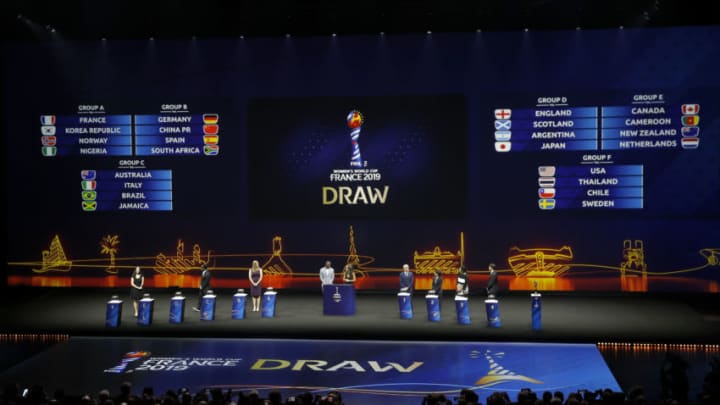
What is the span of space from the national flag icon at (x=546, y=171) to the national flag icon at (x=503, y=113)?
51.3 inches

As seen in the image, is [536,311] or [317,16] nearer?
[536,311]

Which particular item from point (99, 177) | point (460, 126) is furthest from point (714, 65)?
point (99, 177)

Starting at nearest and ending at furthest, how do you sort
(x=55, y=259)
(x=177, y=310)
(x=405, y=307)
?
(x=177, y=310) < (x=405, y=307) < (x=55, y=259)

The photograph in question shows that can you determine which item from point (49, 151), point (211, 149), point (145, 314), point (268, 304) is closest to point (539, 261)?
point (268, 304)

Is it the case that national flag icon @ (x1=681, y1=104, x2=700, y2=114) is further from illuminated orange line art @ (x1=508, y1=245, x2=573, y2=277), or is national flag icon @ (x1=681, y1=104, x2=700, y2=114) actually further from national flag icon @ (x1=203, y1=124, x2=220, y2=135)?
national flag icon @ (x1=203, y1=124, x2=220, y2=135)

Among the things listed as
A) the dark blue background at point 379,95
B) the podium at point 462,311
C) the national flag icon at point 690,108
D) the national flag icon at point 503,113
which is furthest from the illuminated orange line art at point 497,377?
the national flag icon at point 690,108

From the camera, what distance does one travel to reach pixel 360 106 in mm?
19391

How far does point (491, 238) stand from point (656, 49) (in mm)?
5307

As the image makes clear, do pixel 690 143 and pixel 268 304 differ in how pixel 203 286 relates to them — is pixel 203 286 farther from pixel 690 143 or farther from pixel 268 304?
pixel 690 143

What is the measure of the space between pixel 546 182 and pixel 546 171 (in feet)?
0.80

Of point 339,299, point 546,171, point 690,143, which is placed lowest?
point 339,299

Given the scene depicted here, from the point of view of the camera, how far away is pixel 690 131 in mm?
18484

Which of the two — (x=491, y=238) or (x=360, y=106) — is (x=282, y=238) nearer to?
(x=360, y=106)

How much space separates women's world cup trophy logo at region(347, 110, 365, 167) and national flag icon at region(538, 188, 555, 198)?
155 inches
